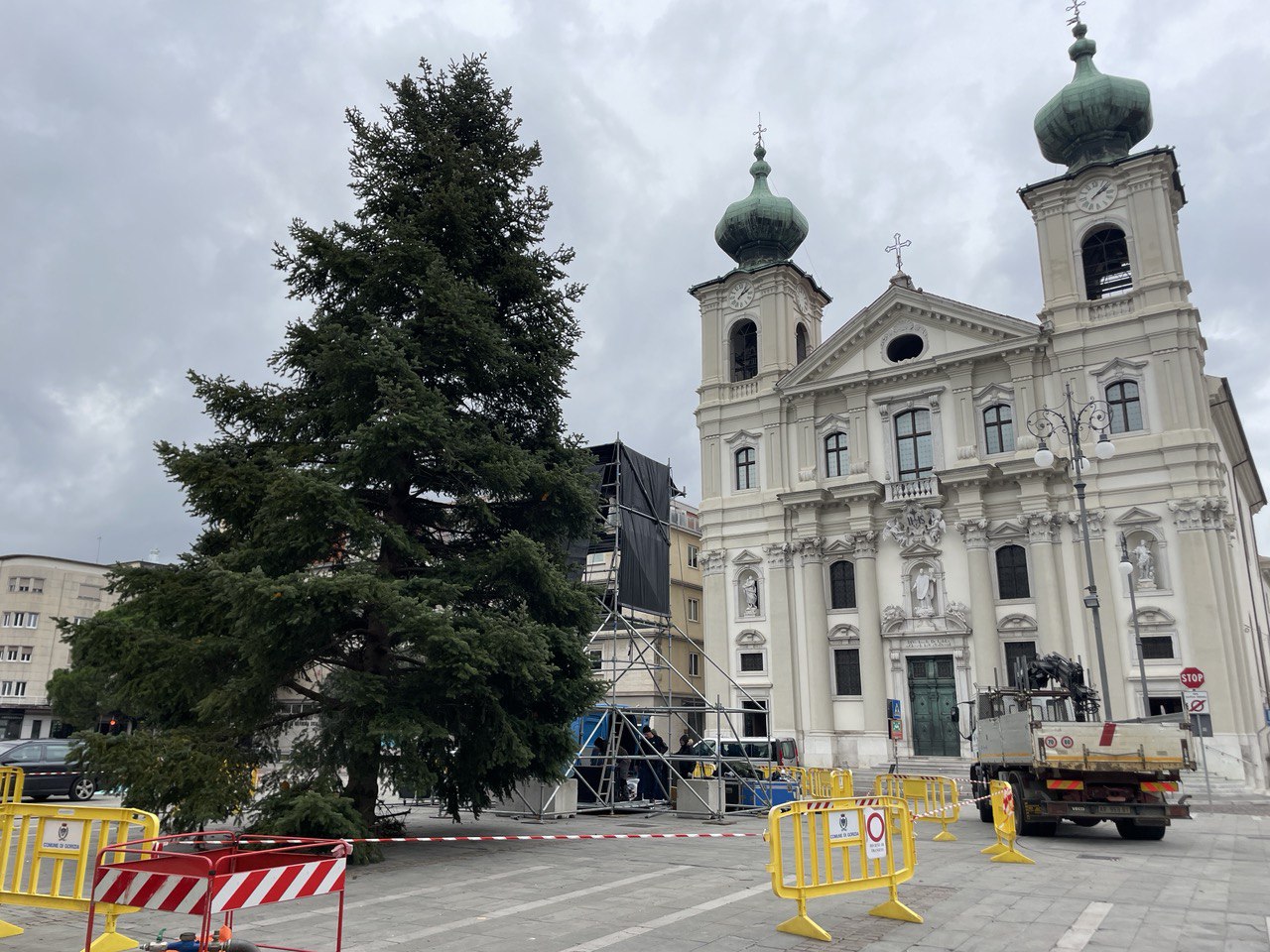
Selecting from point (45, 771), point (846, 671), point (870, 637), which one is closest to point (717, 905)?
point (45, 771)

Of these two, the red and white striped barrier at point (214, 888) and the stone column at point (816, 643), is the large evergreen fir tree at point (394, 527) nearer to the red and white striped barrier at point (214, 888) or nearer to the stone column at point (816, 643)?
the red and white striped barrier at point (214, 888)

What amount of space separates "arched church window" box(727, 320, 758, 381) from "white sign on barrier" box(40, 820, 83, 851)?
3418cm

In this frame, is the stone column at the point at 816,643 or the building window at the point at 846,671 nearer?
the stone column at the point at 816,643

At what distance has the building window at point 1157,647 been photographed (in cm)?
2800

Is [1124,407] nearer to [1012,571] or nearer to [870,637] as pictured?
[1012,571]

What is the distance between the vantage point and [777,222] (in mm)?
40312

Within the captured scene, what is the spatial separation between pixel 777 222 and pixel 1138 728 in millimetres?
30838

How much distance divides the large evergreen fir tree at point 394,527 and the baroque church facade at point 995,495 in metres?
14.7

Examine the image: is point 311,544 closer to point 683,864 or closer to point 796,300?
point 683,864

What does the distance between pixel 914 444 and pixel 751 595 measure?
841 cm

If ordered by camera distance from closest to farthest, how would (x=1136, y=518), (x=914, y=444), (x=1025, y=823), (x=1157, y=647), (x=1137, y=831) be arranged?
1. (x=1137, y=831)
2. (x=1025, y=823)
3. (x=1157, y=647)
4. (x=1136, y=518)
5. (x=914, y=444)

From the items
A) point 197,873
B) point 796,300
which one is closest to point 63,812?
point 197,873

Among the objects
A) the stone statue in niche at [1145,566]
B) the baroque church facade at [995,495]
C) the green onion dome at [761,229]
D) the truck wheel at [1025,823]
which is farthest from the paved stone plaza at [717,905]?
the green onion dome at [761,229]

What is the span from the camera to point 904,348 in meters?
35.6
